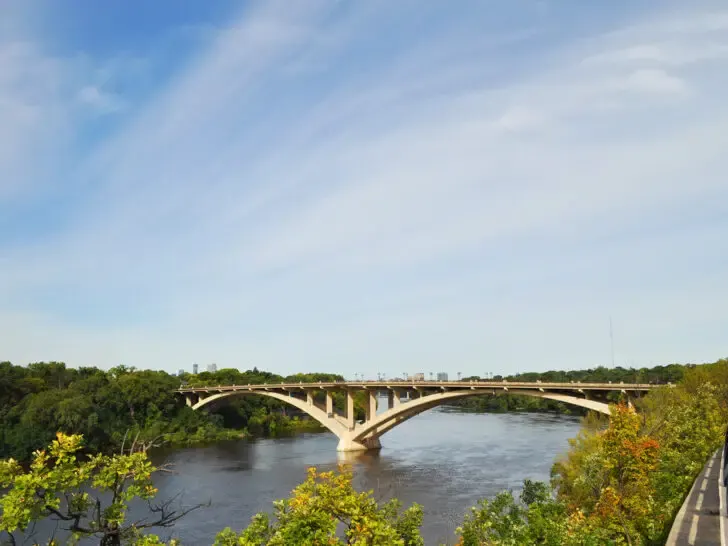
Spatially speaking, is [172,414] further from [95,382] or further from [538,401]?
[538,401]

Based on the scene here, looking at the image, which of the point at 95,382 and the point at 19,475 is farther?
the point at 95,382

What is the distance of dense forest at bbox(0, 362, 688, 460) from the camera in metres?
64.6

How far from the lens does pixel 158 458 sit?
6569cm

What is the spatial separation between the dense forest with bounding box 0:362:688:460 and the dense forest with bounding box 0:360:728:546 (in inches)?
990

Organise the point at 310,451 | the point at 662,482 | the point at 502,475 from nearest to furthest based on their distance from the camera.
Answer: the point at 662,482 → the point at 502,475 → the point at 310,451

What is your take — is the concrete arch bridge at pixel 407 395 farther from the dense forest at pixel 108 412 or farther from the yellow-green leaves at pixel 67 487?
the yellow-green leaves at pixel 67 487

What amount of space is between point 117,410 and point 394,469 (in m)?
46.1

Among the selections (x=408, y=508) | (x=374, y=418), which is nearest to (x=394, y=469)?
(x=374, y=418)

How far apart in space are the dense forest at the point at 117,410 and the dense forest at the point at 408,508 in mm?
25140

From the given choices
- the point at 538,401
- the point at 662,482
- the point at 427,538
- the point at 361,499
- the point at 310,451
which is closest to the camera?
the point at 361,499

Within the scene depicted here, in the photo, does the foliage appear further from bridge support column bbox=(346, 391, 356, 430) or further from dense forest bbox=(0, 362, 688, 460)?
bridge support column bbox=(346, 391, 356, 430)

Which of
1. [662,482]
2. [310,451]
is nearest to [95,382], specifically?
[310,451]

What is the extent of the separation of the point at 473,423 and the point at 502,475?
157 ft

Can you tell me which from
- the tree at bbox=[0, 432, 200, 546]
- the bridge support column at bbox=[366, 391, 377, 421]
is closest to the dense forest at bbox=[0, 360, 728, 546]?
the tree at bbox=[0, 432, 200, 546]
